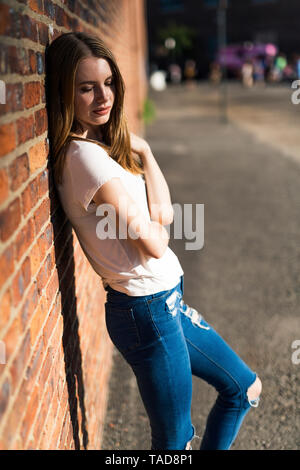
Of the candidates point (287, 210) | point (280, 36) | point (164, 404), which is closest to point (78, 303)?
point (164, 404)

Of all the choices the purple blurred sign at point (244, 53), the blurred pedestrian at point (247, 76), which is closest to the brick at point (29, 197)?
the blurred pedestrian at point (247, 76)

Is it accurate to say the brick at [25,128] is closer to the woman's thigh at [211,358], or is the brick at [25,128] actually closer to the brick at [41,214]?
the brick at [41,214]

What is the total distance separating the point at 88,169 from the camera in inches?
68.6

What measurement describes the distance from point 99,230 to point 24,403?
695 mm

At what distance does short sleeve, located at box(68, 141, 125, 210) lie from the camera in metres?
1.73

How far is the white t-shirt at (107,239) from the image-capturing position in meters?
1.77

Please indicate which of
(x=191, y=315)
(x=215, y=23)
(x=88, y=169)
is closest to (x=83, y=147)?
(x=88, y=169)

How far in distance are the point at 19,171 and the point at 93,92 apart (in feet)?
1.97

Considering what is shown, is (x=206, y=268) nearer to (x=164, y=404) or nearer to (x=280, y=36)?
(x=164, y=404)

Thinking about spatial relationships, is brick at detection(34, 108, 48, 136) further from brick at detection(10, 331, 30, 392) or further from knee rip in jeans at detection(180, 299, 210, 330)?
knee rip in jeans at detection(180, 299, 210, 330)

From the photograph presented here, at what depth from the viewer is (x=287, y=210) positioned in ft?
25.2

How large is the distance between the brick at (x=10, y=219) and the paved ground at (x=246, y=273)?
2.18m

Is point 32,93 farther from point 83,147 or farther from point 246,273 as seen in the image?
point 246,273

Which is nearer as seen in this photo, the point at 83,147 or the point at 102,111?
the point at 83,147
